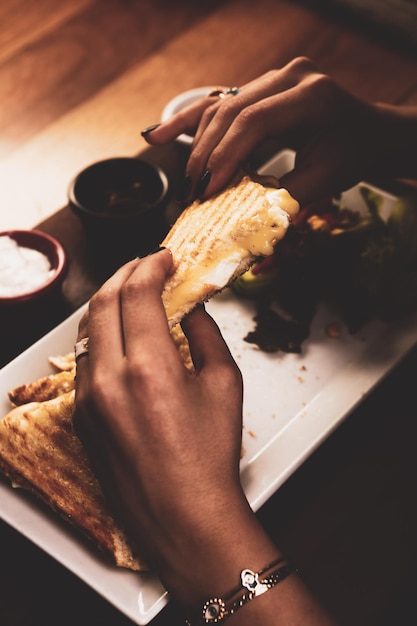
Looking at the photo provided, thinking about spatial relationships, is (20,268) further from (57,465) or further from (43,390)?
(57,465)

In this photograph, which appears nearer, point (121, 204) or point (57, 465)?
point (57, 465)

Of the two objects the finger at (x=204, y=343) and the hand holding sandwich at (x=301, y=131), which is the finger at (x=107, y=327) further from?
the hand holding sandwich at (x=301, y=131)

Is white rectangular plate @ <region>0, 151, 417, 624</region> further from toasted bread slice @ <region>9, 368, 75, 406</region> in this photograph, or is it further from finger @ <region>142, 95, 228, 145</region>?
finger @ <region>142, 95, 228, 145</region>

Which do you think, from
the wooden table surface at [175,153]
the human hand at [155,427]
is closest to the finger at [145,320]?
the human hand at [155,427]

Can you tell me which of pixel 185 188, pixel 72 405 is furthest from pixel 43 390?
pixel 185 188

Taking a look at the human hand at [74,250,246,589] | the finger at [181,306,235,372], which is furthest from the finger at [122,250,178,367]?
the finger at [181,306,235,372]
